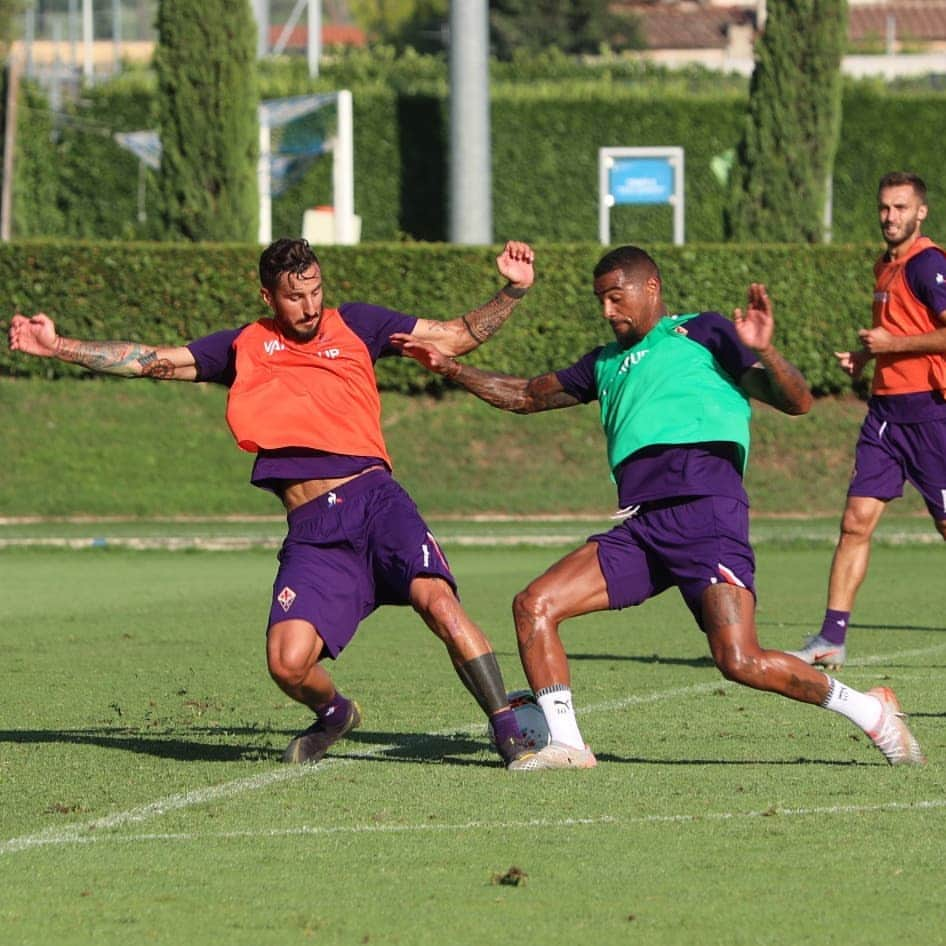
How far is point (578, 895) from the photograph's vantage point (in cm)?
621

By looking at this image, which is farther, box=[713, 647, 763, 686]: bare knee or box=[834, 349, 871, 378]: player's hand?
box=[834, 349, 871, 378]: player's hand

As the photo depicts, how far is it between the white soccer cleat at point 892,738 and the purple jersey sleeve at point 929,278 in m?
3.68

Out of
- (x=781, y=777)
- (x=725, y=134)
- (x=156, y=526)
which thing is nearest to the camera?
(x=781, y=777)

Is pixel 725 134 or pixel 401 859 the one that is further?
pixel 725 134

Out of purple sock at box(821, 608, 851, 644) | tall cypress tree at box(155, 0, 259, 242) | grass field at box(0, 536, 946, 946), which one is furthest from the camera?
tall cypress tree at box(155, 0, 259, 242)

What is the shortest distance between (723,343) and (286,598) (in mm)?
2000

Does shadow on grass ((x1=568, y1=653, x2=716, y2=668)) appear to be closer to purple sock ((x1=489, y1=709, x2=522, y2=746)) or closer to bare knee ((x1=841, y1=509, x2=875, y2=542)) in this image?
bare knee ((x1=841, y1=509, x2=875, y2=542))

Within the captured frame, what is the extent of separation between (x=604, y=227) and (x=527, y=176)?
19.0ft

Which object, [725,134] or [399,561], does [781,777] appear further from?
[725,134]

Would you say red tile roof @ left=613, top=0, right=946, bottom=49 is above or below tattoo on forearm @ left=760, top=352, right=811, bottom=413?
above

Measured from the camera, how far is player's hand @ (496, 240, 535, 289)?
8898 mm

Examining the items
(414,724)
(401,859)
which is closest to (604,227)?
(414,724)

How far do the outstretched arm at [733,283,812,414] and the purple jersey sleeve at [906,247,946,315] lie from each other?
11.9 ft

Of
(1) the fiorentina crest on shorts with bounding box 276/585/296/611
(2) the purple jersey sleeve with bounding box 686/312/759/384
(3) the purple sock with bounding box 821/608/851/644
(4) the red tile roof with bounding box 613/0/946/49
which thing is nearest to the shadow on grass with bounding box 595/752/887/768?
(1) the fiorentina crest on shorts with bounding box 276/585/296/611
